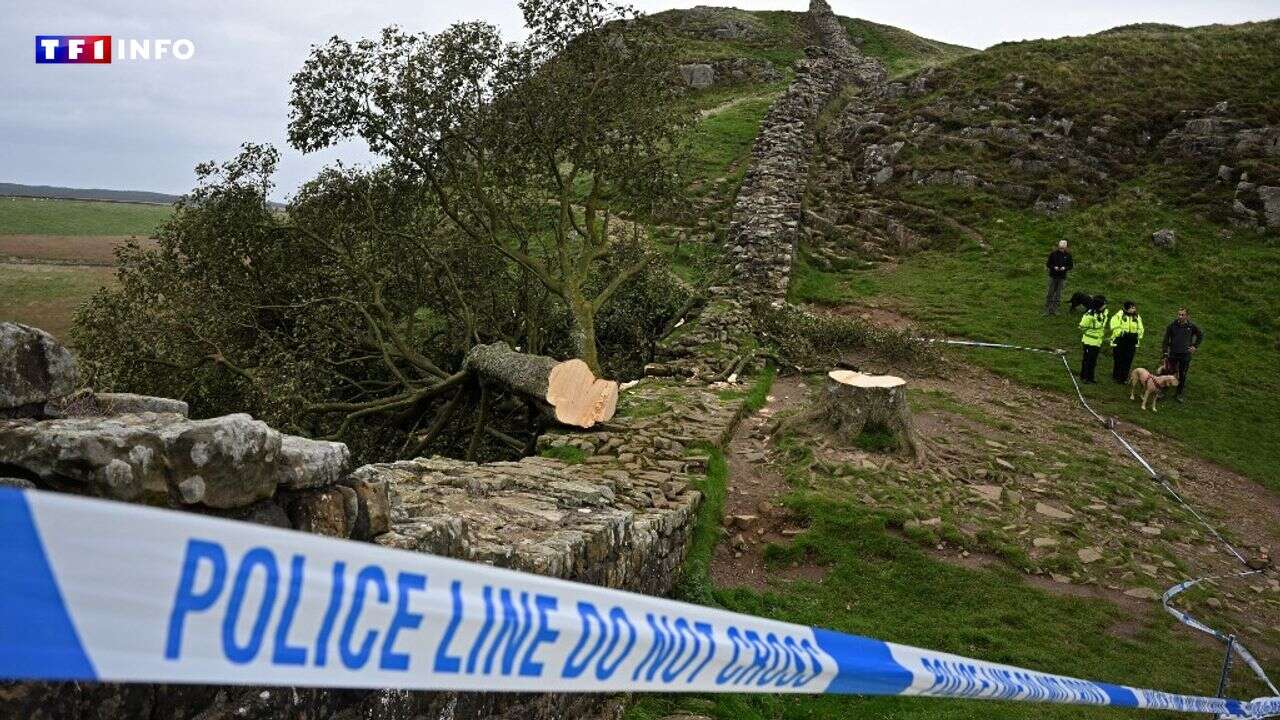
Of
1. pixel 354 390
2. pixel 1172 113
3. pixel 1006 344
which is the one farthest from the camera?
pixel 1172 113

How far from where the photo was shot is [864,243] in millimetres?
25500

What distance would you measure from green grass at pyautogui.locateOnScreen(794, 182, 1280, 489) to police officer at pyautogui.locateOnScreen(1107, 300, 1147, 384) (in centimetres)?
62

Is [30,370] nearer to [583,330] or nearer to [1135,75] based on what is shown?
[583,330]

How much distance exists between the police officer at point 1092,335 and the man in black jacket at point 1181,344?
1181 mm

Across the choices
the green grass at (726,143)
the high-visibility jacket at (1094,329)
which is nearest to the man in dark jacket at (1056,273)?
the high-visibility jacket at (1094,329)

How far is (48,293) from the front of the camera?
1655 centimetres

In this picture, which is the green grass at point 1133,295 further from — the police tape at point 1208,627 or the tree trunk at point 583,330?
the tree trunk at point 583,330

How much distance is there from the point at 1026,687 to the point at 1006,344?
15575mm

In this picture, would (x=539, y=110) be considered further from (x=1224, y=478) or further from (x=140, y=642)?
(x=140, y=642)

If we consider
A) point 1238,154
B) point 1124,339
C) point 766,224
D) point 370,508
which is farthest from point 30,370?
point 1238,154

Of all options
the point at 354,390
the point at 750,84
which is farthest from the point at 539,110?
the point at 750,84

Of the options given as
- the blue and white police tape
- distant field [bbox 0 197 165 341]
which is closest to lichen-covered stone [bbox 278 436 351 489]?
the blue and white police tape

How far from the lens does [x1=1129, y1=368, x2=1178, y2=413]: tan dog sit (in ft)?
51.2

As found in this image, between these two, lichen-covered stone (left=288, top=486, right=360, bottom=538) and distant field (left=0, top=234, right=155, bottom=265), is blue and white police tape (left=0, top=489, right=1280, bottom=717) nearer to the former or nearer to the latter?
lichen-covered stone (left=288, top=486, right=360, bottom=538)
